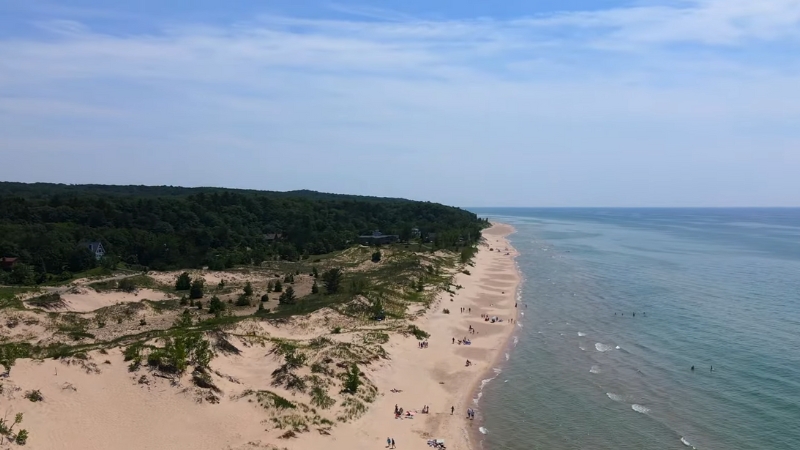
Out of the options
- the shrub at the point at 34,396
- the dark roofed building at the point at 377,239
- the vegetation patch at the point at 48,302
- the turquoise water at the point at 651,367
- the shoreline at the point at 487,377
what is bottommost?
the shoreline at the point at 487,377

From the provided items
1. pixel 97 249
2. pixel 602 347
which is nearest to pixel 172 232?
pixel 97 249

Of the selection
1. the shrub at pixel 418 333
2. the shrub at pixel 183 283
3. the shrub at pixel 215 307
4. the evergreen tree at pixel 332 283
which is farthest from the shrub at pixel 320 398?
the shrub at pixel 183 283

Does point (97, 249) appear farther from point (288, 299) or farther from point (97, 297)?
point (288, 299)

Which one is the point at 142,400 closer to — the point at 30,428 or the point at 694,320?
the point at 30,428

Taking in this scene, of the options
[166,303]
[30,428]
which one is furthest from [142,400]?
[166,303]

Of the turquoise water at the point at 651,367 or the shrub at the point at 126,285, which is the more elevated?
the shrub at the point at 126,285

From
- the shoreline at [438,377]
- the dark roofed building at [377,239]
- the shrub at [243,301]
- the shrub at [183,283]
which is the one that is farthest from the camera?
the dark roofed building at [377,239]

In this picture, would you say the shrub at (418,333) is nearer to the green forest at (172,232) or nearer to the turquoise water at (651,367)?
the turquoise water at (651,367)
